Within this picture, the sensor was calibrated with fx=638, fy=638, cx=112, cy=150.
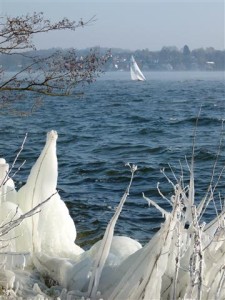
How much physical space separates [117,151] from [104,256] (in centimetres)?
1345

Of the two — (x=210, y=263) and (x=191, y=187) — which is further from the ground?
(x=191, y=187)

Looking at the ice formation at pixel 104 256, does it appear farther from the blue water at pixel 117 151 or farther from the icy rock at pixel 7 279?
the blue water at pixel 117 151

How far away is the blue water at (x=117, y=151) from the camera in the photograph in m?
12.0

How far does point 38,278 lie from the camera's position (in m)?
6.81

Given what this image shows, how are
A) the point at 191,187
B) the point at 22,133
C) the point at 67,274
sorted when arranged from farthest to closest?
the point at 22,133 → the point at 67,274 → the point at 191,187

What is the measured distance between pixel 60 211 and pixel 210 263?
7.47 ft

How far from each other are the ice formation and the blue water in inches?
29.8

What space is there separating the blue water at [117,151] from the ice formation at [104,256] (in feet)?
2.48

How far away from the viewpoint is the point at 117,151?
19594mm

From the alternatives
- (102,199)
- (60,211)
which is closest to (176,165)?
(102,199)

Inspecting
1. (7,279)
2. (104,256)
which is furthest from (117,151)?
(7,279)

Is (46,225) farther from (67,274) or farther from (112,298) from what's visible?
(112,298)

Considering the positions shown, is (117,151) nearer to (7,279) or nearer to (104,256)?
(104,256)

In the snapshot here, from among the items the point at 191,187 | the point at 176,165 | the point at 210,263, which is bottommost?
the point at 176,165
